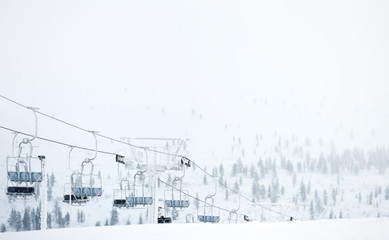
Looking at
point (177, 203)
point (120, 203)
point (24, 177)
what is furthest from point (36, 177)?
point (177, 203)

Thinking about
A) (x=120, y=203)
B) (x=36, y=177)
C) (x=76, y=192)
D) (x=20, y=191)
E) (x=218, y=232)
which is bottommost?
(x=120, y=203)

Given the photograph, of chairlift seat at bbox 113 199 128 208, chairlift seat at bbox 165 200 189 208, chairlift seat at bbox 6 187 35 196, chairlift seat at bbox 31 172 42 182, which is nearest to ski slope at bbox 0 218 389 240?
chairlift seat at bbox 6 187 35 196

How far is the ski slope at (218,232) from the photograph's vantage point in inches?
366

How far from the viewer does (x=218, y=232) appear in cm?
1008

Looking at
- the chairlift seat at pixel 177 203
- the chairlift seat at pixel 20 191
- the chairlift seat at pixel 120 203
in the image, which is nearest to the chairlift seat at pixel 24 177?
the chairlift seat at pixel 20 191

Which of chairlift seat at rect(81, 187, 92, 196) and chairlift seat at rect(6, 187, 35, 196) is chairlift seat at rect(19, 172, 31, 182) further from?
chairlift seat at rect(81, 187, 92, 196)

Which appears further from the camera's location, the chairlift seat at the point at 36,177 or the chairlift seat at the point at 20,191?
the chairlift seat at the point at 36,177

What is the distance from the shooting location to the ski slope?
930cm

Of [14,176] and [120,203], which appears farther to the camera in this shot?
[120,203]

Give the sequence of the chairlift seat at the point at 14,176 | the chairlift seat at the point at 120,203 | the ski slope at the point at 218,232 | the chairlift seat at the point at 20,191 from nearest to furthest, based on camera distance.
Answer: the ski slope at the point at 218,232, the chairlift seat at the point at 20,191, the chairlift seat at the point at 14,176, the chairlift seat at the point at 120,203

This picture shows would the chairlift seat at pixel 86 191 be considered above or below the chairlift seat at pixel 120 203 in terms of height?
above

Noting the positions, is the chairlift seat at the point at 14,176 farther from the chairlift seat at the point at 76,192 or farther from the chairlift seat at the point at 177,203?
the chairlift seat at the point at 177,203

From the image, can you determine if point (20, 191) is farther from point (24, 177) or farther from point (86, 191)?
point (86, 191)

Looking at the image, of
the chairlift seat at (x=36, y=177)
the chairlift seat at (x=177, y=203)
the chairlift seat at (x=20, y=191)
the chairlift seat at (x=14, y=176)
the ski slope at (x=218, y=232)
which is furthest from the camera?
the chairlift seat at (x=177, y=203)
